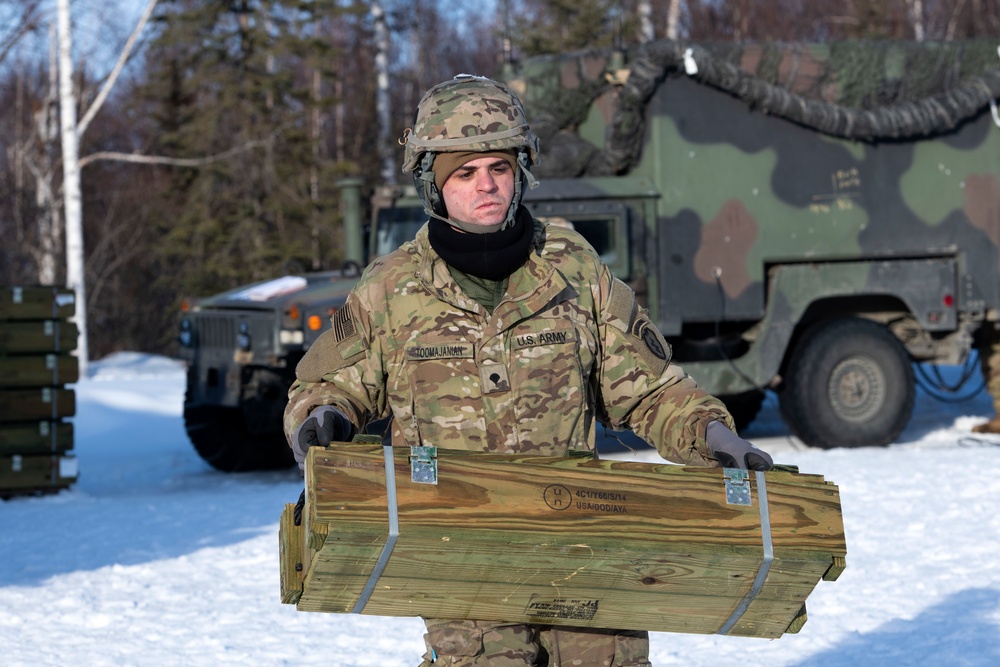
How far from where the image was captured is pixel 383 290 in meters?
2.70

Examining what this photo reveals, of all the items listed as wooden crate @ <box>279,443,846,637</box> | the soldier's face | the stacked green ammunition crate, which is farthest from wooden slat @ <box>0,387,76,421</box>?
wooden crate @ <box>279,443,846,637</box>

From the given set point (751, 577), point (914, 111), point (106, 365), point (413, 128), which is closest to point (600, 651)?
point (751, 577)

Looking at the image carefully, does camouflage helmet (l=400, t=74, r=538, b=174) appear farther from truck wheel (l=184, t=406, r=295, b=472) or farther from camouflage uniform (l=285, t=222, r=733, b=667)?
truck wheel (l=184, t=406, r=295, b=472)

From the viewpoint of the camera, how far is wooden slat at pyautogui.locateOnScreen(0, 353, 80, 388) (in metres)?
8.07

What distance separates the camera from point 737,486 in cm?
249

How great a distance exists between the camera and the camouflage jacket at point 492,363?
2643mm

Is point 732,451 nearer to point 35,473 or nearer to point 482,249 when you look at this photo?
point 482,249

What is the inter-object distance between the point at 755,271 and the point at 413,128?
663 centimetres

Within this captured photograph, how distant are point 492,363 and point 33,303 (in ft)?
20.4

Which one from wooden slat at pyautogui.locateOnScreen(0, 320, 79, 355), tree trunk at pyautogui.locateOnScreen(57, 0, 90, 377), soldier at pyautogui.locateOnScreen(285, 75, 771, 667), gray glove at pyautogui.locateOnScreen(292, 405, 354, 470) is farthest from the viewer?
tree trunk at pyautogui.locateOnScreen(57, 0, 90, 377)

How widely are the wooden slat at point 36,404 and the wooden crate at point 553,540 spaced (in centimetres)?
606

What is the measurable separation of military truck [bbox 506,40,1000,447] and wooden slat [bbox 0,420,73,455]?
328cm

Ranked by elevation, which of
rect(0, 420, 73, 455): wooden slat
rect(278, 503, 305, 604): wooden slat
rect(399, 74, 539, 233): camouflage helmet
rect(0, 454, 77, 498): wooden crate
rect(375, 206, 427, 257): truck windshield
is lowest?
rect(0, 454, 77, 498): wooden crate

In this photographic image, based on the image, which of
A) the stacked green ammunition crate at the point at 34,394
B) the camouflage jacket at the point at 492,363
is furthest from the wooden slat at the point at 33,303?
the camouflage jacket at the point at 492,363
